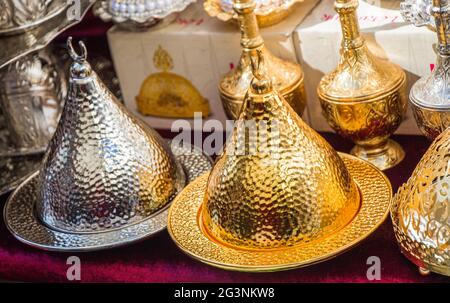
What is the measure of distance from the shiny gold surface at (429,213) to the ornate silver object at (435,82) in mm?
129

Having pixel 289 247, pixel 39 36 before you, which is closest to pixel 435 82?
pixel 289 247

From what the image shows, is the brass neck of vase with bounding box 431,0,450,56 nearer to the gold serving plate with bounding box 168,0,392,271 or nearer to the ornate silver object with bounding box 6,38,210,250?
the gold serving plate with bounding box 168,0,392,271

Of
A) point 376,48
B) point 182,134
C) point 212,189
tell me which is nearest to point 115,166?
point 212,189

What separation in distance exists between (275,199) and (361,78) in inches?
8.9

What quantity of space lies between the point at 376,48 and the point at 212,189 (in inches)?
12.2

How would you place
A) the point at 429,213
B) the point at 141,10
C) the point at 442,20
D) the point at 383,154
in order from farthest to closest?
the point at 141,10, the point at 383,154, the point at 442,20, the point at 429,213

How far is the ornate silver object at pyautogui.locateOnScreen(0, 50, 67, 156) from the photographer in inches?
47.8

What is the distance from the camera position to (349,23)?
3.29ft

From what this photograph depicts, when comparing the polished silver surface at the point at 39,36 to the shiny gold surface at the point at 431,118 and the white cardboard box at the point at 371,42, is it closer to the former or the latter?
the white cardboard box at the point at 371,42

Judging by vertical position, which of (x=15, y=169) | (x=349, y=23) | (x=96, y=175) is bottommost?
(x=15, y=169)

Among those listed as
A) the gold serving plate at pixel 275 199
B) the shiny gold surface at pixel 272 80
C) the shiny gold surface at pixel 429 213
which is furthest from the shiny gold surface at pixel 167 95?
the shiny gold surface at pixel 429 213

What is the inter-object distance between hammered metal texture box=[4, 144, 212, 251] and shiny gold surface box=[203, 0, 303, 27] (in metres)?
0.18

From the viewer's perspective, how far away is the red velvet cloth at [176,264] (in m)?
0.90

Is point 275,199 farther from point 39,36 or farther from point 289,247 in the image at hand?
point 39,36
